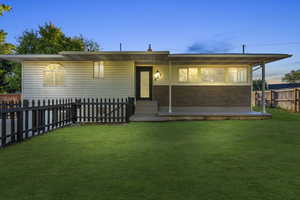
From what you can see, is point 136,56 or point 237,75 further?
point 237,75

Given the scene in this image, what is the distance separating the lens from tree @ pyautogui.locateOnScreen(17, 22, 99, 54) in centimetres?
2617

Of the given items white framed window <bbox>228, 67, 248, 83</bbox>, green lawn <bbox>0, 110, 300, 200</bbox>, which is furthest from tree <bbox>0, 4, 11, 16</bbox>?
white framed window <bbox>228, 67, 248, 83</bbox>

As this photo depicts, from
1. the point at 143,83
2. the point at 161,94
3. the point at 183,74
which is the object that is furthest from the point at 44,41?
the point at 183,74

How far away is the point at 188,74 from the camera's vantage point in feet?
45.5

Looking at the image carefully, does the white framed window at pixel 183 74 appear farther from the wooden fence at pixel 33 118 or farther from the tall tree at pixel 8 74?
the tall tree at pixel 8 74

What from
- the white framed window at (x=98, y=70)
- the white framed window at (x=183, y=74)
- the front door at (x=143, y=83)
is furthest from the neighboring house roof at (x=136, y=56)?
the front door at (x=143, y=83)

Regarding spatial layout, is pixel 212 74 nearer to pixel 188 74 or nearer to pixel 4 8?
pixel 188 74

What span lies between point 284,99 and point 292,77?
52535 mm

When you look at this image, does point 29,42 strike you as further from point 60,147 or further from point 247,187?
point 247,187

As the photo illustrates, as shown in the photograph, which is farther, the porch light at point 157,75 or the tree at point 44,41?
the tree at point 44,41

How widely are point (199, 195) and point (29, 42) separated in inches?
1227

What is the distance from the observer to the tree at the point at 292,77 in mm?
59031

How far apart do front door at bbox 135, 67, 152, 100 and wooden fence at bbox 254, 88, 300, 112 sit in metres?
11.5

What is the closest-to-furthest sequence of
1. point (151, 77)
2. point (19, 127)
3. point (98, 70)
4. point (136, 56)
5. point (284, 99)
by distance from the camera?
point (19, 127)
point (136, 56)
point (98, 70)
point (151, 77)
point (284, 99)
